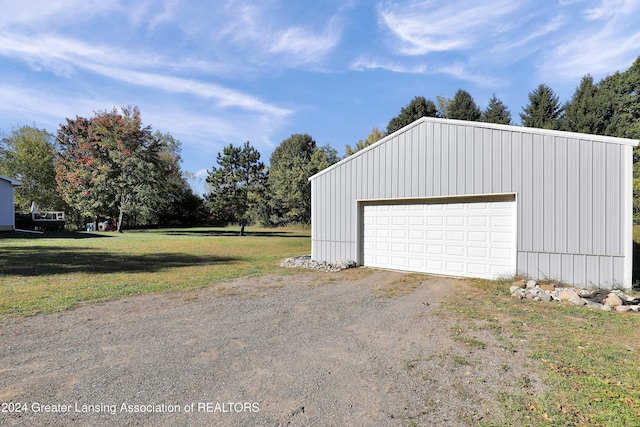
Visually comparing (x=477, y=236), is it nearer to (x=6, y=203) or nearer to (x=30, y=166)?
(x=6, y=203)

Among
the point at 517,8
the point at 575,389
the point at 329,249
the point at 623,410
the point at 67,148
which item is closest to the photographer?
the point at 623,410

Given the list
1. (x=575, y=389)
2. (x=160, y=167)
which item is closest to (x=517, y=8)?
(x=575, y=389)

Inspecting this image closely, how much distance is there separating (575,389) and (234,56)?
42.3 feet

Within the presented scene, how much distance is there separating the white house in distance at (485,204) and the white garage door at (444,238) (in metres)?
0.03

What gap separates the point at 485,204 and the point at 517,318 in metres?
3.82

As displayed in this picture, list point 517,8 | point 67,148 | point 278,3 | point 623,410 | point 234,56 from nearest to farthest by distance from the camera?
point 623,410
point 517,8
point 278,3
point 234,56
point 67,148

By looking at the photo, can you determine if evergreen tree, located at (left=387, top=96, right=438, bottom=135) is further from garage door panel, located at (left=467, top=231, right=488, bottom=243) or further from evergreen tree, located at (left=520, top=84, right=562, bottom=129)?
garage door panel, located at (left=467, top=231, right=488, bottom=243)

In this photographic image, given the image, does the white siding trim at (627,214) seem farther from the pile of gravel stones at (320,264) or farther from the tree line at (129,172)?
the tree line at (129,172)

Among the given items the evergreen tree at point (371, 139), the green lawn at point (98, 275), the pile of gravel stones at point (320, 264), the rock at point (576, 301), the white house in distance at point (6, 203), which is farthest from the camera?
the evergreen tree at point (371, 139)

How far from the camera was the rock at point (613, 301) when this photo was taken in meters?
5.52

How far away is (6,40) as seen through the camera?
9.15 metres

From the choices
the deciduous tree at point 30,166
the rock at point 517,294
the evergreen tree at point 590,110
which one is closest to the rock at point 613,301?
the rock at point 517,294

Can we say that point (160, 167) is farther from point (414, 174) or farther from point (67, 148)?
point (414, 174)

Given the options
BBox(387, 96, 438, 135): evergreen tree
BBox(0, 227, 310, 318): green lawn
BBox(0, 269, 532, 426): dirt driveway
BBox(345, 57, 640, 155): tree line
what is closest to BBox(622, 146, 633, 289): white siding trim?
BBox(0, 269, 532, 426): dirt driveway
